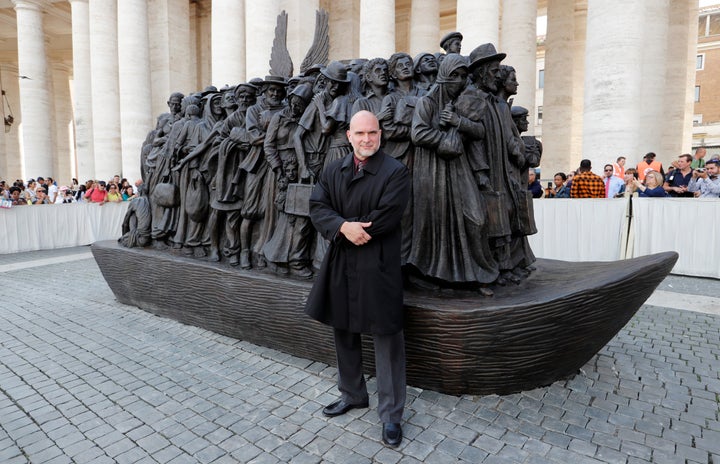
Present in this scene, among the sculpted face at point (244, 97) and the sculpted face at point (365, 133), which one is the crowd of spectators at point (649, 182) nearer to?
the sculpted face at point (244, 97)

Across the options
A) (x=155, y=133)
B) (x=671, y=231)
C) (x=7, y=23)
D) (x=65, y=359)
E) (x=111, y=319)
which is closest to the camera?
(x=65, y=359)

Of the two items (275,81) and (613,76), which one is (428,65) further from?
(613,76)

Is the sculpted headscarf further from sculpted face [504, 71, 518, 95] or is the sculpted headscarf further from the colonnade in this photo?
the colonnade

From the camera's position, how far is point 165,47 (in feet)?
65.2

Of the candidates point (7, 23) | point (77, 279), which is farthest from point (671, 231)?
point (7, 23)

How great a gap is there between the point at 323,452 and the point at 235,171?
3.31 meters

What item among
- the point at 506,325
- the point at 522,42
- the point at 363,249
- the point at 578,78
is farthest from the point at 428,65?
the point at 578,78

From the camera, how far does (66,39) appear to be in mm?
31625

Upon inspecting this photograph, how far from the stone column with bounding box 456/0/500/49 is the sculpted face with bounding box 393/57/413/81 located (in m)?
10.9

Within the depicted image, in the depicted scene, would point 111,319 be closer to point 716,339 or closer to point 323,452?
point 323,452

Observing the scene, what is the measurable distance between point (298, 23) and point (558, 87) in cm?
1211

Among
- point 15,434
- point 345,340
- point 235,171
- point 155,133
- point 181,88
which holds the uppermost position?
point 181,88

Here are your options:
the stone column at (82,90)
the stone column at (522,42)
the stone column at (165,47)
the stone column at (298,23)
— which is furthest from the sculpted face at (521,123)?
the stone column at (82,90)

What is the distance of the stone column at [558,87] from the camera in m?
19.7
